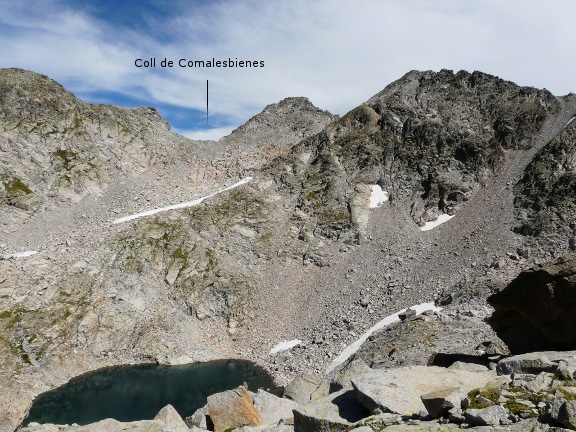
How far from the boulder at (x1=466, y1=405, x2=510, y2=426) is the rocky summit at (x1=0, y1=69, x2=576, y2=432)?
353 inches

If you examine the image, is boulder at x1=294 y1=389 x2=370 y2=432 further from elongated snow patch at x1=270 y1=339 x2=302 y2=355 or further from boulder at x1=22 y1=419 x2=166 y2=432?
elongated snow patch at x1=270 y1=339 x2=302 y2=355

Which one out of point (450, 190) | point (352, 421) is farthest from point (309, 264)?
point (352, 421)

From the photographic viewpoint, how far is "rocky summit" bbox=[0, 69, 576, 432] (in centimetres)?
3766

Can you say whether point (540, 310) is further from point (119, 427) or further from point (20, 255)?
point (20, 255)

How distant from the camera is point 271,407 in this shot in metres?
19.3

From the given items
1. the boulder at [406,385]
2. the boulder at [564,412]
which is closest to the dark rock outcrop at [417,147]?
the boulder at [406,385]

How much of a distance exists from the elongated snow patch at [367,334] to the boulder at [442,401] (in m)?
32.3

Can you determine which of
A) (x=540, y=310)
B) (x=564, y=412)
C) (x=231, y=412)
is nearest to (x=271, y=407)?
(x=231, y=412)

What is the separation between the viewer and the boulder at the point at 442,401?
9195mm

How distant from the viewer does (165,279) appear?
57.1 metres

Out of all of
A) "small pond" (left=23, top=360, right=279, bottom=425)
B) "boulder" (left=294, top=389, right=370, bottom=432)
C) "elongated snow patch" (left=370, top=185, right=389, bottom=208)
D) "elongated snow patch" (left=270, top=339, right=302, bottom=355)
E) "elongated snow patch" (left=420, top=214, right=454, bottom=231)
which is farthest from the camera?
"elongated snow patch" (left=370, top=185, right=389, bottom=208)

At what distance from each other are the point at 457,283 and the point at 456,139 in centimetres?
3526

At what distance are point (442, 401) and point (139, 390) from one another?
133ft

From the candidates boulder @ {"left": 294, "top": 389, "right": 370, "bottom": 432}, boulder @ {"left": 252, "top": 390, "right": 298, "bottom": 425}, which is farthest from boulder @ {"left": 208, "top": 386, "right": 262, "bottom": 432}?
boulder @ {"left": 294, "top": 389, "right": 370, "bottom": 432}
